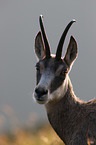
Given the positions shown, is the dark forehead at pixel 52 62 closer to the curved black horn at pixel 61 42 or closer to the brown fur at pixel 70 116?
the curved black horn at pixel 61 42

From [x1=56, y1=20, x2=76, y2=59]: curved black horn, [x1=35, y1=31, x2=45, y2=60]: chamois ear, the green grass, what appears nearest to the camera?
[x1=56, y1=20, x2=76, y2=59]: curved black horn

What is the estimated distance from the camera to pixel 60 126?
7.80 meters

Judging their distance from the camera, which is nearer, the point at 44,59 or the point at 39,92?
the point at 39,92

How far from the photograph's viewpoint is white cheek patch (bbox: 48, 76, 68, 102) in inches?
296

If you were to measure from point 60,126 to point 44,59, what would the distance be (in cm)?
199

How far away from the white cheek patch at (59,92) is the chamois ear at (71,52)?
630 mm

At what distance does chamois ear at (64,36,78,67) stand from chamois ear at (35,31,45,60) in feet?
2.67

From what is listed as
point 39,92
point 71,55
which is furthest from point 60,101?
point 71,55

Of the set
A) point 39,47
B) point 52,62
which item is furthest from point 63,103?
point 39,47

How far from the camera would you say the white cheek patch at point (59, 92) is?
24.7 feet

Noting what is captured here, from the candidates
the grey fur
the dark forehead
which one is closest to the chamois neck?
the grey fur

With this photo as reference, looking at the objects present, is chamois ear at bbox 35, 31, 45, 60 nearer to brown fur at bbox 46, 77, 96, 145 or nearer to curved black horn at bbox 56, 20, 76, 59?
curved black horn at bbox 56, 20, 76, 59

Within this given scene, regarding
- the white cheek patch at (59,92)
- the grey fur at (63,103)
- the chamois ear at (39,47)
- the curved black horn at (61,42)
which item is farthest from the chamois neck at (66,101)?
the chamois ear at (39,47)

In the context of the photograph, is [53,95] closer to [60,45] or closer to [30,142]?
[60,45]
